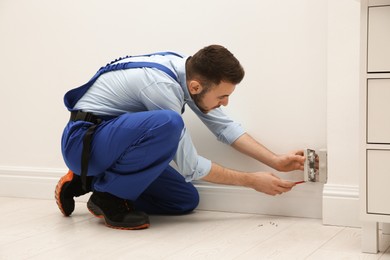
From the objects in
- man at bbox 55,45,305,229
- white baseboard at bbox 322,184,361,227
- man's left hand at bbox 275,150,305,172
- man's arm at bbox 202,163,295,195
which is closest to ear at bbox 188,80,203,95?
man at bbox 55,45,305,229

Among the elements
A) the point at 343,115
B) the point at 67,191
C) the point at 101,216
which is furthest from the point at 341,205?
the point at 67,191

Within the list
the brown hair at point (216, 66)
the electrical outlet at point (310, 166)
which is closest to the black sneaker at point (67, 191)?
the brown hair at point (216, 66)

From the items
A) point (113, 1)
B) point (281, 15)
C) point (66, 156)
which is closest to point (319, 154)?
point (281, 15)

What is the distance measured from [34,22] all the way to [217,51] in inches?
42.7

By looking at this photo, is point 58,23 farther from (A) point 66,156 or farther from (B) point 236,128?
(B) point 236,128

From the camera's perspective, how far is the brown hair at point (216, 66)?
1.97 metres

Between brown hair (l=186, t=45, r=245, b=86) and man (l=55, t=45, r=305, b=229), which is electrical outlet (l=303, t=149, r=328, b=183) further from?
brown hair (l=186, t=45, r=245, b=86)

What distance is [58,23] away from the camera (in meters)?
2.67

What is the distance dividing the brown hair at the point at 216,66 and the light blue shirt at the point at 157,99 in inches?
3.3

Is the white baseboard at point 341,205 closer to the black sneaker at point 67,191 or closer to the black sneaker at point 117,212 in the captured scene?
the black sneaker at point 117,212

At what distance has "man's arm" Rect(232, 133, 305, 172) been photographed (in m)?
2.19

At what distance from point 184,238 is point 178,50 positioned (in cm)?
77

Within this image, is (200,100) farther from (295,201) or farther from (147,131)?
(295,201)

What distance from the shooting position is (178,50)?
241 cm
